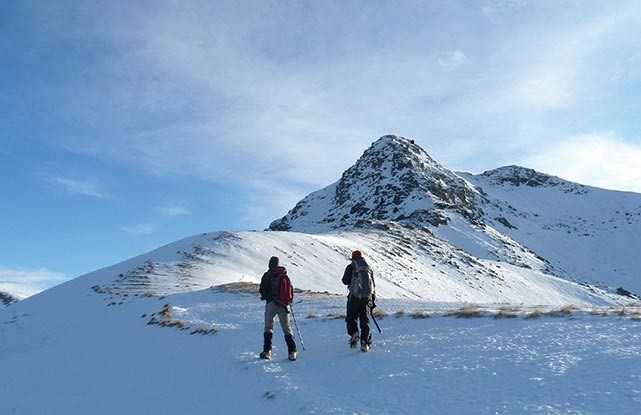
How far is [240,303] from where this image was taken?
2200 cm

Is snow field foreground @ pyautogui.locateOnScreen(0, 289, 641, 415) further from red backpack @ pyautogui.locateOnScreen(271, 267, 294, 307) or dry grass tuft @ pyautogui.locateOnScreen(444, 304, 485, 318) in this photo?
red backpack @ pyautogui.locateOnScreen(271, 267, 294, 307)

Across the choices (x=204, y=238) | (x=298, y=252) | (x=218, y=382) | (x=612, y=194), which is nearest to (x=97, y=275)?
(x=204, y=238)

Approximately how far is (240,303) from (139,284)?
12065 mm

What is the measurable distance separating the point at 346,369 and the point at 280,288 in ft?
9.02

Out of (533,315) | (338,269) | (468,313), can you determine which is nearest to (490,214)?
(338,269)

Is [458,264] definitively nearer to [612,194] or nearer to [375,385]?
[375,385]

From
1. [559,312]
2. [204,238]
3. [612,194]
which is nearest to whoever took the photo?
[559,312]

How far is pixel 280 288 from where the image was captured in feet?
40.9

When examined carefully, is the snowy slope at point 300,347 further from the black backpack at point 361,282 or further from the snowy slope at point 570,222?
the snowy slope at point 570,222

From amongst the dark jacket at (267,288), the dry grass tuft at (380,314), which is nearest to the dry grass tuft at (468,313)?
the dry grass tuft at (380,314)

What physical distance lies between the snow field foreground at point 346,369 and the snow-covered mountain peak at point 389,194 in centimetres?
7023

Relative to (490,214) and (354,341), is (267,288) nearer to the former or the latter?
(354,341)

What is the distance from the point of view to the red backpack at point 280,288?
12.4m

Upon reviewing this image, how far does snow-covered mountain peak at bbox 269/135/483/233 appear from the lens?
9612 centimetres
